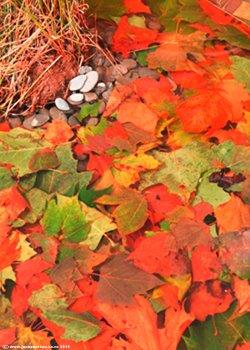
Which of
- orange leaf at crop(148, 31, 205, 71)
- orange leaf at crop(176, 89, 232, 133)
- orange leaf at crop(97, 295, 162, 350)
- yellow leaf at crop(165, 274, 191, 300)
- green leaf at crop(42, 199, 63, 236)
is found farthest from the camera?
orange leaf at crop(148, 31, 205, 71)

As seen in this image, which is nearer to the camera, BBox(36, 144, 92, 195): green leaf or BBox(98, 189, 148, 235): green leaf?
BBox(98, 189, 148, 235): green leaf

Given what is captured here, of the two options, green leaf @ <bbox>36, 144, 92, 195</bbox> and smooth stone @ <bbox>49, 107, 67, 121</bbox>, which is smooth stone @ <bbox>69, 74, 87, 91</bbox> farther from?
green leaf @ <bbox>36, 144, 92, 195</bbox>

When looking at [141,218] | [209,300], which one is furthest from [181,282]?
[141,218]

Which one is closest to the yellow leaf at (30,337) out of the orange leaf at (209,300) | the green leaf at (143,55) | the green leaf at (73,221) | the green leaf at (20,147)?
the green leaf at (73,221)

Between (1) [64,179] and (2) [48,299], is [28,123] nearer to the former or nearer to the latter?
(1) [64,179]

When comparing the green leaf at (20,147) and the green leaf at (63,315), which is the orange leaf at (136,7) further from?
the green leaf at (63,315)

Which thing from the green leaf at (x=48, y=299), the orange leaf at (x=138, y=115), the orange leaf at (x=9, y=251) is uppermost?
the orange leaf at (x=138, y=115)

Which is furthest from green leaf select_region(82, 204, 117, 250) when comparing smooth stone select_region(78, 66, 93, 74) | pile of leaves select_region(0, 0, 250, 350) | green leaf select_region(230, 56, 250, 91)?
green leaf select_region(230, 56, 250, 91)
